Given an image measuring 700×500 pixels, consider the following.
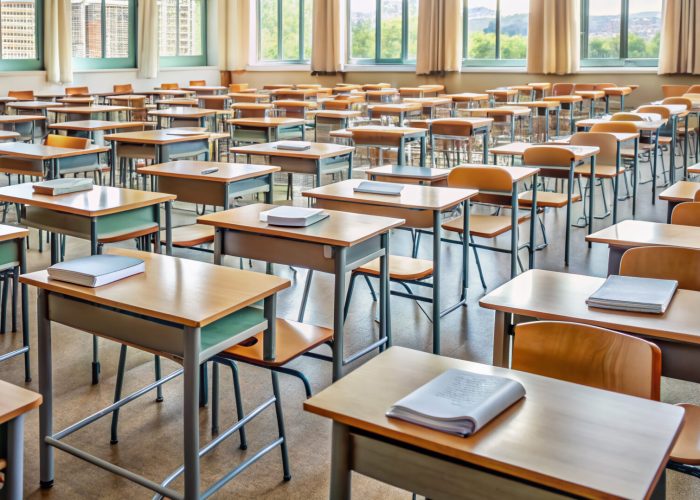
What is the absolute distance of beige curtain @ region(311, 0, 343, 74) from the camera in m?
14.7

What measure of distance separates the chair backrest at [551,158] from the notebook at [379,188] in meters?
1.84

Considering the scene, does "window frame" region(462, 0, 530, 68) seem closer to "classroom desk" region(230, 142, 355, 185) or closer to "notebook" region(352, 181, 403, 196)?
"classroom desk" region(230, 142, 355, 185)

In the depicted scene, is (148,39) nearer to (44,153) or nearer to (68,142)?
(68,142)

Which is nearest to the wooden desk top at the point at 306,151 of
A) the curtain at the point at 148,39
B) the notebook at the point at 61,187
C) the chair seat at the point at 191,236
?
the chair seat at the point at 191,236

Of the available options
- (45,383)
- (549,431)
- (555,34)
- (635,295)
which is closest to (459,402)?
(549,431)

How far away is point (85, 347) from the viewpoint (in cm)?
394

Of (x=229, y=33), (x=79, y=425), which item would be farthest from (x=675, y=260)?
(x=229, y=33)

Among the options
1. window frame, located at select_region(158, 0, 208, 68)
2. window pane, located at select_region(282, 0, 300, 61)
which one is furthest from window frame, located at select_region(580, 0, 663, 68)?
window frame, located at select_region(158, 0, 208, 68)

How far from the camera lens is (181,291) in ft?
7.87

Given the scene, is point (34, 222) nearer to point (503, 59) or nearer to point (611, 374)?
point (611, 374)

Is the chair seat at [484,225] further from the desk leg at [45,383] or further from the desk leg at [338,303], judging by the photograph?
the desk leg at [45,383]

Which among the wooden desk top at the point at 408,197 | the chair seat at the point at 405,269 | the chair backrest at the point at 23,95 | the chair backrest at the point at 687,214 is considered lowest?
the chair seat at the point at 405,269

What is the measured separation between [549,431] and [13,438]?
1072 millimetres

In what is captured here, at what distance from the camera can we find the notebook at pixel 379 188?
4.01m
